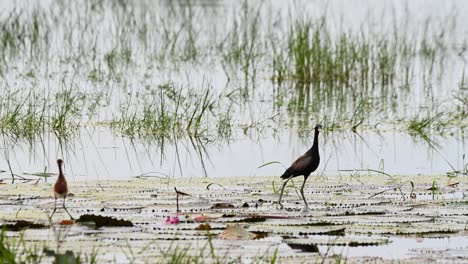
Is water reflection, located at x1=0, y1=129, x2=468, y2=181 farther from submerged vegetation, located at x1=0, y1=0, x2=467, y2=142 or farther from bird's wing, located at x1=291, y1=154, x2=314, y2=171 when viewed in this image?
bird's wing, located at x1=291, y1=154, x2=314, y2=171

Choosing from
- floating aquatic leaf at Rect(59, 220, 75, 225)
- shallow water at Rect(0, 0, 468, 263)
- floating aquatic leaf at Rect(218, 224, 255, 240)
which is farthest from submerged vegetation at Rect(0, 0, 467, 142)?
floating aquatic leaf at Rect(218, 224, 255, 240)

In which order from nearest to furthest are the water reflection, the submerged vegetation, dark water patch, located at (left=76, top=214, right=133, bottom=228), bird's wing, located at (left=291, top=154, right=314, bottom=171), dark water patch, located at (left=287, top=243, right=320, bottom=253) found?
1. dark water patch, located at (left=287, top=243, right=320, bottom=253)
2. dark water patch, located at (left=76, top=214, right=133, bottom=228)
3. bird's wing, located at (left=291, top=154, right=314, bottom=171)
4. the water reflection
5. the submerged vegetation

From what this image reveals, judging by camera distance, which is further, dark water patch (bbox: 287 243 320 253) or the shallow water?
the shallow water

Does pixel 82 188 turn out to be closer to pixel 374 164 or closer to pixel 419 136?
pixel 374 164

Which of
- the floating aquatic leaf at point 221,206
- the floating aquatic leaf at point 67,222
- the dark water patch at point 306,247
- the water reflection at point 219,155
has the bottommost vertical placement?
the dark water patch at point 306,247

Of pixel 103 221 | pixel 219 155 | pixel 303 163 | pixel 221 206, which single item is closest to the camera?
pixel 103 221

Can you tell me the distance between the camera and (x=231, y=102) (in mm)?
12789

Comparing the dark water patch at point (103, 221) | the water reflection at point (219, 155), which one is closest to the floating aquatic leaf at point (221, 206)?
the dark water patch at point (103, 221)

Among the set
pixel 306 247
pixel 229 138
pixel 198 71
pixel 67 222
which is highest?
pixel 198 71

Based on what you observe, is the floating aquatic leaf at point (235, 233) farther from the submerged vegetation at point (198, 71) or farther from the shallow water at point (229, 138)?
the submerged vegetation at point (198, 71)

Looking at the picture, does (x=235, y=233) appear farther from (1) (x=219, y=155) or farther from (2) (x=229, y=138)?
(2) (x=229, y=138)

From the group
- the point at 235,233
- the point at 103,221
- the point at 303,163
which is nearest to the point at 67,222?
the point at 103,221

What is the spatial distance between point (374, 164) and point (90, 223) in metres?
3.85

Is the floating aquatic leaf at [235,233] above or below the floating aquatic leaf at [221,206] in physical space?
below
